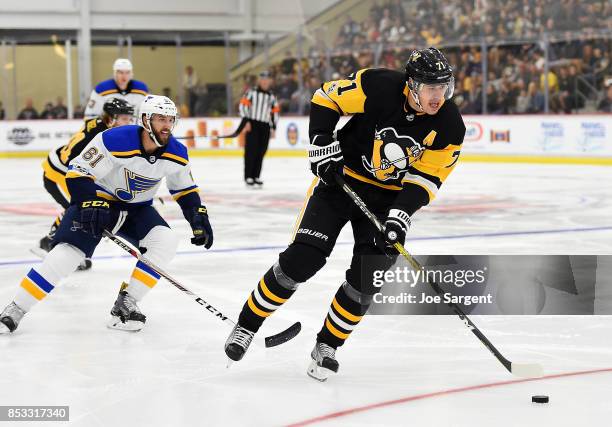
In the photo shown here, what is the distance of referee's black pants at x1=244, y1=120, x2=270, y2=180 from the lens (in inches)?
405

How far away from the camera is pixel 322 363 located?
3.12 metres

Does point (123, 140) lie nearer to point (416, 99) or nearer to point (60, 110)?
point (416, 99)

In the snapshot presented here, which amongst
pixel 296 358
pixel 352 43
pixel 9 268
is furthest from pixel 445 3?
pixel 296 358

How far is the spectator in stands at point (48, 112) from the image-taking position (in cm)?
1567

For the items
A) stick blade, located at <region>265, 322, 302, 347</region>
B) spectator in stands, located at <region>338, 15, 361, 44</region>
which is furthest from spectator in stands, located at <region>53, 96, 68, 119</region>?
stick blade, located at <region>265, 322, 302, 347</region>

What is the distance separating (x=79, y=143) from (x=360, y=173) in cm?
210

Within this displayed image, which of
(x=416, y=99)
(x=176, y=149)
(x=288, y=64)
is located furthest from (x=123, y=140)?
(x=288, y=64)

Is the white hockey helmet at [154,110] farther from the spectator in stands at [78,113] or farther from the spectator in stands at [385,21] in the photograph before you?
the spectator in stands at [385,21]

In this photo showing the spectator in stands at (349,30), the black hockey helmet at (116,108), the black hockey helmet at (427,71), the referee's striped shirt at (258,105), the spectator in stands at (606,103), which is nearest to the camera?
the black hockey helmet at (427,71)

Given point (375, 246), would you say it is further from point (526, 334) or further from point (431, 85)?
point (526, 334)

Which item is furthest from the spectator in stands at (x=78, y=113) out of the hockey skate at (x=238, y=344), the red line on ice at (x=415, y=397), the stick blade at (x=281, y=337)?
the red line on ice at (x=415, y=397)

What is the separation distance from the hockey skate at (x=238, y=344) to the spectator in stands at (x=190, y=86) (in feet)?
45.0

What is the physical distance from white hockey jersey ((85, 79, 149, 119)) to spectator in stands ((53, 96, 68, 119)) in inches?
369

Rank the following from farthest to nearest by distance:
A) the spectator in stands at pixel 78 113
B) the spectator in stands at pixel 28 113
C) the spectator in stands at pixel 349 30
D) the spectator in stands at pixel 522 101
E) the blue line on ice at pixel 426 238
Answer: the spectator in stands at pixel 349 30
the spectator in stands at pixel 78 113
the spectator in stands at pixel 28 113
the spectator in stands at pixel 522 101
the blue line on ice at pixel 426 238
